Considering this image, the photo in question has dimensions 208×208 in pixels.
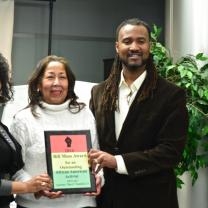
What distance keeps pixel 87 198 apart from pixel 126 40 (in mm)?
821

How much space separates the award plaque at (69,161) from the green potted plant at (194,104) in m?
1.32

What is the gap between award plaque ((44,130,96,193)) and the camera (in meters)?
1.78

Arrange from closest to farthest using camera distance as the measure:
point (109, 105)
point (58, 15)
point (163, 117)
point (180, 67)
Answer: point (163, 117)
point (109, 105)
point (180, 67)
point (58, 15)

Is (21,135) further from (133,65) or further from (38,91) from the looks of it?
(133,65)

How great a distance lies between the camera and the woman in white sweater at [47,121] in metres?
1.81

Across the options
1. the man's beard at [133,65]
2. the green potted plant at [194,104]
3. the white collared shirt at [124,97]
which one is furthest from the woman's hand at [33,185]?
the green potted plant at [194,104]

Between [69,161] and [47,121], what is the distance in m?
Result: 0.22

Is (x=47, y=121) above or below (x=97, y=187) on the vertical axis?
above

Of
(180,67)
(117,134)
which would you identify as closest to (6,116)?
(180,67)

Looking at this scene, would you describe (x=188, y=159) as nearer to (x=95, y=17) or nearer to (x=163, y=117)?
(x=163, y=117)

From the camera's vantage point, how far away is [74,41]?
4953mm

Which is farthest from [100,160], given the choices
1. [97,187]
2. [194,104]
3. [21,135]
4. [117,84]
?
[194,104]

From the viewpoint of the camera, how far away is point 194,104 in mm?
3031

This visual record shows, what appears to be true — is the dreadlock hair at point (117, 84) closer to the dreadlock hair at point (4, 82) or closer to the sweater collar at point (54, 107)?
the sweater collar at point (54, 107)
